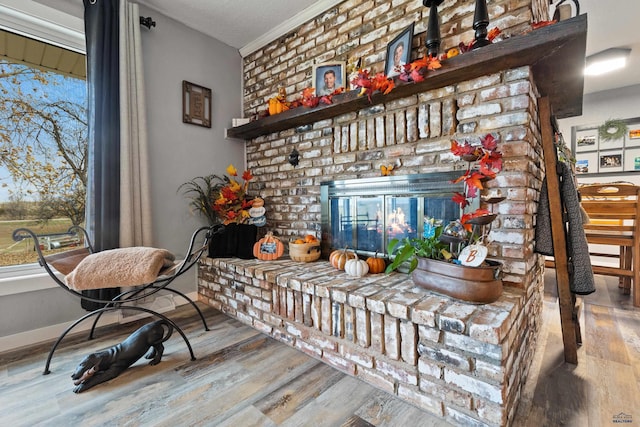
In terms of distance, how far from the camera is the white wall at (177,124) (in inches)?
97.0

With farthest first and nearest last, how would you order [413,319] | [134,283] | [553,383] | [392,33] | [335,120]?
[335,120] → [392,33] → [134,283] → [553,383] → [413,319]

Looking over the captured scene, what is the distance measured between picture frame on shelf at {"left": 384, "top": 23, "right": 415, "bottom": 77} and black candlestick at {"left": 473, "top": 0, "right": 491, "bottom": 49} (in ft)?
1.25

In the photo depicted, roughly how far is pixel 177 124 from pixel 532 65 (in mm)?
2666

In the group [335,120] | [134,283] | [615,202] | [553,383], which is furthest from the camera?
[615,202]

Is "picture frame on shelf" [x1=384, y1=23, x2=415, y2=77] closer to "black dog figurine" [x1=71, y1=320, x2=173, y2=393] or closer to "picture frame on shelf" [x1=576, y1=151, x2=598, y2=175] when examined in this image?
"black dog figurine" [x1=71, y1=320, x2=173, y2=393]

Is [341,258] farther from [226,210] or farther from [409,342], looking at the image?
[226,210]

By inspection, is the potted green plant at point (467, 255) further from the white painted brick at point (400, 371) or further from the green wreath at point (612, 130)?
the green wreath at point (612, 130)

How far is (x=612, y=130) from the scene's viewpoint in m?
3.85

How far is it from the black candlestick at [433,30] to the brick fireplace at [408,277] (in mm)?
121

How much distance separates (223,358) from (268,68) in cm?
259

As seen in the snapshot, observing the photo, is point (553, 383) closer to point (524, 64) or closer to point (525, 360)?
point (525, 360)

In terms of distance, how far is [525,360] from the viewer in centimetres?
147

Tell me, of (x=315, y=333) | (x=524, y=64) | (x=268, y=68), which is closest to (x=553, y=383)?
Result: (x=315, y=333)

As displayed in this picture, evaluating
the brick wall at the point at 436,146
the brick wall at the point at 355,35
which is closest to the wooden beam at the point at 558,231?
the brick wall at the point at 436,146
